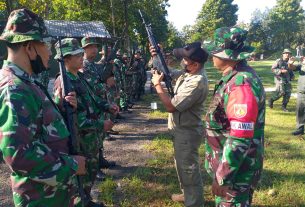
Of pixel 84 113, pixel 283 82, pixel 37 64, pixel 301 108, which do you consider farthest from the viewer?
pixel 283 82

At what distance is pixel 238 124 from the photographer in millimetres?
2336

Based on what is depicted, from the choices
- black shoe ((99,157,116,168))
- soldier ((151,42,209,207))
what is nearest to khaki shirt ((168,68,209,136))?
soldier ((151,42,209,207))

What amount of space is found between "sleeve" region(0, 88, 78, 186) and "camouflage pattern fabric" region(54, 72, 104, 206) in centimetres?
156

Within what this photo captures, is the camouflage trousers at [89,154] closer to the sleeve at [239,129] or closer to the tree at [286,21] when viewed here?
the sleeve at [239,129]

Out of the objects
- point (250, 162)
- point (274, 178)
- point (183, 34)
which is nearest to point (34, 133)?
point (250, 162)

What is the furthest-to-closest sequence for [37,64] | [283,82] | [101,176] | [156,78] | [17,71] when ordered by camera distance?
1. [283,82]
2. [101,176]
3. [156,78]
4. [37,64]
5. [17,71]

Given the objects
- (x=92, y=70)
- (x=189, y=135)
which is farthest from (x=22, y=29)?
(x=92, y=70)

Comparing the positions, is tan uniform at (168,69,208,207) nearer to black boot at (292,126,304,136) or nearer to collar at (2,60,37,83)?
collar at (2,60,37,83)

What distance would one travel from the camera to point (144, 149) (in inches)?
266

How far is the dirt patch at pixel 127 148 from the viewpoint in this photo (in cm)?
482

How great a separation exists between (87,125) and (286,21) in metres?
71.6

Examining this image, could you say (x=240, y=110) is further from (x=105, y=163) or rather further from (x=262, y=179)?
(x=105, y=163)

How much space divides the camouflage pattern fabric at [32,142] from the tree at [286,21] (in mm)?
71905

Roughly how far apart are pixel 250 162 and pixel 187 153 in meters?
1.32
